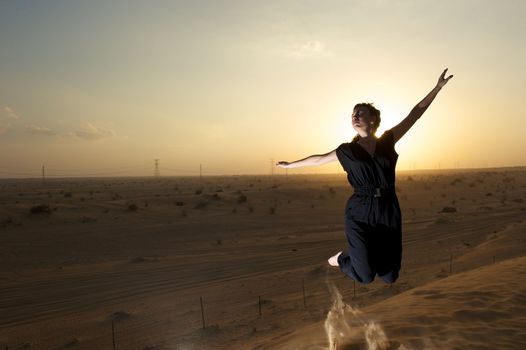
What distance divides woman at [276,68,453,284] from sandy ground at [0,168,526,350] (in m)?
2.84

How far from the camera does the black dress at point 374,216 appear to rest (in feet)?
11.5

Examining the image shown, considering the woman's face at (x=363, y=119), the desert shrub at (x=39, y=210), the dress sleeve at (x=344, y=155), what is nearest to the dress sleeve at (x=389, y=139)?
the woman's face at (x=363, y=119)

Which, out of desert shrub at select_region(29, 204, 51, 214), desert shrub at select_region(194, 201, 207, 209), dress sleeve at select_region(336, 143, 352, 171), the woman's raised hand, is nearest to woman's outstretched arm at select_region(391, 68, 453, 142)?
the woman's raised hand

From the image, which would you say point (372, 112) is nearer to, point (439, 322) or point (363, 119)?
point (363, 119)

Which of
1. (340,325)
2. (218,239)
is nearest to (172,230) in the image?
(218,239)

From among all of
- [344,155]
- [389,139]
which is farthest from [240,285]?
[389,139]

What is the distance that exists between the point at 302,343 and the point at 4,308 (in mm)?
9958

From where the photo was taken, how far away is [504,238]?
61.7ft

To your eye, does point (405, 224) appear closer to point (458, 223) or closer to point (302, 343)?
point (458, 223)

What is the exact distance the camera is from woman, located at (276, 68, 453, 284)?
3523 mm

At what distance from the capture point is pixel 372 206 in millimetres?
3547

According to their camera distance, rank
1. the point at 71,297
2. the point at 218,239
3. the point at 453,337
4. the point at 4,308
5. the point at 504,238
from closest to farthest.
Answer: the point at 453,337
the point at 4,308
the point at 71,297
the point at 504,238
the point at 218,239

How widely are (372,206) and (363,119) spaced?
751mm

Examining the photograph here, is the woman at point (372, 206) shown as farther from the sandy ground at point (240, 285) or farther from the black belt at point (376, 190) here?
the sandy ground at point (240, 285)
